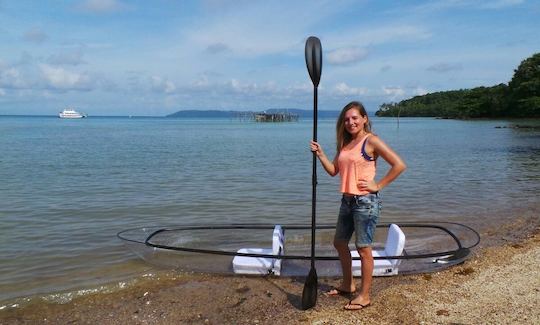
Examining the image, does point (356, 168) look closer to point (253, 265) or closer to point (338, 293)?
point (338, 293)

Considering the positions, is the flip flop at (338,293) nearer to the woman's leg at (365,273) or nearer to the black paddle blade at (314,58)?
the woman's leg at (365,273)

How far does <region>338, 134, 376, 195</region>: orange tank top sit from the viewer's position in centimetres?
485

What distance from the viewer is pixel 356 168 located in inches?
192

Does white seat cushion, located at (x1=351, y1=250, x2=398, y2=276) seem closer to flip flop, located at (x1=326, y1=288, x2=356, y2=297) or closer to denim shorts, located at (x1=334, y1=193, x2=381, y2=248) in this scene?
flip flop, located at (x1=326, y1=288, x2=356, y2=297)

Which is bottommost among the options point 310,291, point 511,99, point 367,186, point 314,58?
point 310,291

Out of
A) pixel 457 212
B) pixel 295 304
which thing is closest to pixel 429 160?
pixel 457 212

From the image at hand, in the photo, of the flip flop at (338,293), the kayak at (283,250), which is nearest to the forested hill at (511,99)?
the kayak at (283,250)

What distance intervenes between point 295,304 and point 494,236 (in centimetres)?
558

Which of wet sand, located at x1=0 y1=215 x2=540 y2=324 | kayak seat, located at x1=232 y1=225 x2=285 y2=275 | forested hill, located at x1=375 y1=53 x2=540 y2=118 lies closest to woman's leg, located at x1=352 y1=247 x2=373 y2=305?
wet sand, located at x1=0 y1=215 x2=540 y2=324

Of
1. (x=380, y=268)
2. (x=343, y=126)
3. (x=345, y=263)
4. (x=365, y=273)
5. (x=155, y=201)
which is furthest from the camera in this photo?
(x=155, y=201)

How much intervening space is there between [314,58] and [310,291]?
2.73 metres

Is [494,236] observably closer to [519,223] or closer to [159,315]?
[519,223]

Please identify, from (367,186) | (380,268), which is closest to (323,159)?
(367,186)

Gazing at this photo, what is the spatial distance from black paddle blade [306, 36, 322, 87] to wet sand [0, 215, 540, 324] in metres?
2.72
